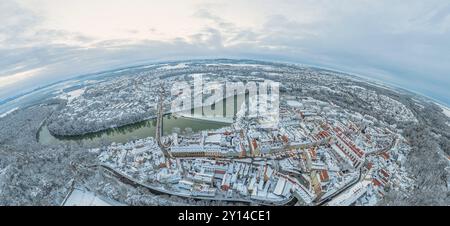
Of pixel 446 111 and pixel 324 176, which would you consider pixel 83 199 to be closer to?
pixel 324 176

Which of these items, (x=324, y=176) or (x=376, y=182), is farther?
(x=324, y=176)

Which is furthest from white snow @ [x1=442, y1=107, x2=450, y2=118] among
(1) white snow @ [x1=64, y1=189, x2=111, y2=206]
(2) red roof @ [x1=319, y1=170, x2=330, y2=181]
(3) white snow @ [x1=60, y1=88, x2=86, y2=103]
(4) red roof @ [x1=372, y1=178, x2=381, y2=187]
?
(3) white snow @ [x1=60, y1=88, x2=86, y2=103]

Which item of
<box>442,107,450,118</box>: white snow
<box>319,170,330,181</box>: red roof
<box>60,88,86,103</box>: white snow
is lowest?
<box>319,170,330,181</box>: red roof

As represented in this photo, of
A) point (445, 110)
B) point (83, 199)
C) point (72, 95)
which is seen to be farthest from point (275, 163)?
point (72, 95)

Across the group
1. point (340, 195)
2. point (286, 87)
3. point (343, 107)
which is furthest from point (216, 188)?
point (286, 87)

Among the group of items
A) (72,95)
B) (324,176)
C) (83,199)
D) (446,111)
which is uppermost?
(72,95)

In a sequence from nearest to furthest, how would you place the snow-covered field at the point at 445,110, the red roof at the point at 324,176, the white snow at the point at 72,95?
the red roof at the point at 324,176 < the snow-covered field at the point at 445,110 < the white snow at the point at 72,95

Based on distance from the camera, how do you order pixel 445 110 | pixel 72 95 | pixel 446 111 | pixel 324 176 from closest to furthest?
→ 1. pixel 324 176
2. pixel 446 111
3. pixel 445 110
4. pixel 72 95

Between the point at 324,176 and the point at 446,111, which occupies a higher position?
the point at 446,111

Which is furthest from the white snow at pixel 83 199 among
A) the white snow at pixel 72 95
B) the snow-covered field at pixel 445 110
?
the snow-covered field at pixel 445 110

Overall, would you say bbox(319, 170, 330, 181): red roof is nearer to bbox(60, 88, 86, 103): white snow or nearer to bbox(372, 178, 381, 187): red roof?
bbox(372, 178, 381, 187): red roof

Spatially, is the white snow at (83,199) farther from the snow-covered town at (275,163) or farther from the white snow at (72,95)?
the white snow at (72,95)
